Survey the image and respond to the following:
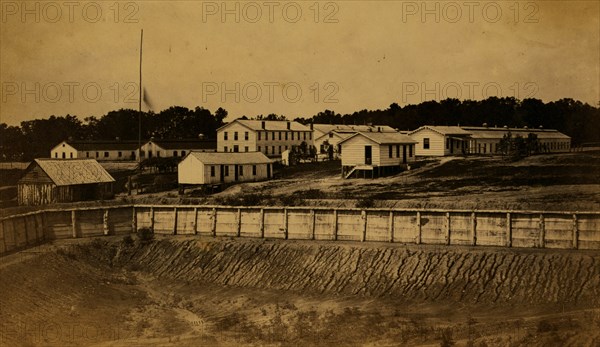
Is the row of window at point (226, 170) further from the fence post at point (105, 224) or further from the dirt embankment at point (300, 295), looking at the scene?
the dirt embankment at point (300, 295)

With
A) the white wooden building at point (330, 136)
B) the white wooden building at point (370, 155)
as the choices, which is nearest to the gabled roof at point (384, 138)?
the white wooden building at point (370, 155)

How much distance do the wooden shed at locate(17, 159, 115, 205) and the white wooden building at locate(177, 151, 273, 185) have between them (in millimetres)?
10334

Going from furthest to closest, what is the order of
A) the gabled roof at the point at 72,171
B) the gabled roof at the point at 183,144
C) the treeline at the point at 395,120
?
1. the gabled roof at the point at 183,144
2. the treeline at the point at 395,120
3. the gabled roof at the point at 72,171

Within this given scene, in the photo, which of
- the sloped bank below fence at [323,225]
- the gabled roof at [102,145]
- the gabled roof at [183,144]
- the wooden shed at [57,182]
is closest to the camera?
the sloped bank below fence at [323,225]

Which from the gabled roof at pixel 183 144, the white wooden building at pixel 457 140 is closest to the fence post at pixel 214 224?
the white wooden building at pixel 457 140

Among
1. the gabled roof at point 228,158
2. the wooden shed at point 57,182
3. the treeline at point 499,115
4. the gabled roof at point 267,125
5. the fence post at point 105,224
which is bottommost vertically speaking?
the fence post at point 105,224

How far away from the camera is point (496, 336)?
20734 millimetres

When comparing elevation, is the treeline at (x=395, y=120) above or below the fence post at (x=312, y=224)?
above

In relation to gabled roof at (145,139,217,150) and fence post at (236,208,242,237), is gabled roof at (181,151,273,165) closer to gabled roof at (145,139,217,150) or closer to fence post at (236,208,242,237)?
fence post at (236,208,242,237)

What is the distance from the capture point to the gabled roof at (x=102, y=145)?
78125mm

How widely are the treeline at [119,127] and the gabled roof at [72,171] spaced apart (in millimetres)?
27607

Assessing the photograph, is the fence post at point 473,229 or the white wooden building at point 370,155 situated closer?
the fence post at point 473,229

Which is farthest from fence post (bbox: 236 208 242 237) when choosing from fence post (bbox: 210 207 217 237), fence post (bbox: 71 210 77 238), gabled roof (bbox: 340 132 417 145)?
gabled roof (bbox: 340 132 417 145)

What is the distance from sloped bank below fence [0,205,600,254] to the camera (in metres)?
28.2
